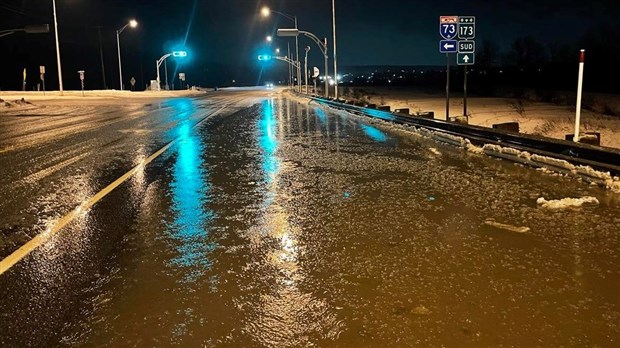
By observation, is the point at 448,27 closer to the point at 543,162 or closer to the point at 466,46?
the point at 466,46

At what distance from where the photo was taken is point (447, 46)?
19203 millimetres

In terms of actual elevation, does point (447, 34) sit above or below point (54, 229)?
above

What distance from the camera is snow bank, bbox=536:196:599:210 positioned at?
7897 mm

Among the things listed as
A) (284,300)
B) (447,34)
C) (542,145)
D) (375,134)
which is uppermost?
(447,34)

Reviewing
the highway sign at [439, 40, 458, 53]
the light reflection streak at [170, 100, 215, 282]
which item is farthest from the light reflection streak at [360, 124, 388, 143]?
the light reflection streak at [170, 100, 215, 282]

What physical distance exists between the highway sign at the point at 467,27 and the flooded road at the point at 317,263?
32.7ft

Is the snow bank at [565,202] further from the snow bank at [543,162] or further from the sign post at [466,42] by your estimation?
the sign post at [466,42]

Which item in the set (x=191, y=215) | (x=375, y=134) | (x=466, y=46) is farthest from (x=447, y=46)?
(x=191, y=215)

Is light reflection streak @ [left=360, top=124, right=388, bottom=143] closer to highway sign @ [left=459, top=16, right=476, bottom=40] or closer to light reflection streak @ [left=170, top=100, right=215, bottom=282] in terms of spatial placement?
highway sign @ [left=459, top=16, right=476, bottom=40]

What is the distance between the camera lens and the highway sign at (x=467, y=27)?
63.7ft

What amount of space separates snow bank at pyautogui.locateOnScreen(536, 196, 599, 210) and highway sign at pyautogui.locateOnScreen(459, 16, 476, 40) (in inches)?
480

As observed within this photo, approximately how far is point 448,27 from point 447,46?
663mm

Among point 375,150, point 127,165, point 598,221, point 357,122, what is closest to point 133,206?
point 127,165

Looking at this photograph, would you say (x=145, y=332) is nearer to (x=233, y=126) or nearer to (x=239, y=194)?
(x=239, y=194)
